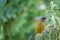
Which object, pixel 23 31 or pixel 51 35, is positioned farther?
pixel 23 31

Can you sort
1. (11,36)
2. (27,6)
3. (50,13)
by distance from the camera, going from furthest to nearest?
1. (27,6)
2. (11,36)
3. (50,13)

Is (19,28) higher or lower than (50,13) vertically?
higher

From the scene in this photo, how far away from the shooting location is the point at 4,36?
2906 millimetres

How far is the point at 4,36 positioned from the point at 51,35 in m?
1.86

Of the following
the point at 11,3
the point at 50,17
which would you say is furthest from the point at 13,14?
the point at 50,17

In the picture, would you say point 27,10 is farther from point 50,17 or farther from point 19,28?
point 50,17

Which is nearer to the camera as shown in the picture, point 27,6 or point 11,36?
point 11,36

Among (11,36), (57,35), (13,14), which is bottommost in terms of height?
(57,35)

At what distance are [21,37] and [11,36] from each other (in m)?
0.20

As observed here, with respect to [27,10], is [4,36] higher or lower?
lower

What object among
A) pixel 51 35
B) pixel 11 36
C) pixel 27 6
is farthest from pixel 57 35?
pixel 27 6

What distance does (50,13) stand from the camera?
42.7 inches

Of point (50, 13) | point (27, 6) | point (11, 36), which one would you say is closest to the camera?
point (50, 13)

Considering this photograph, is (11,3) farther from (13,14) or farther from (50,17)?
(50,17)
